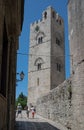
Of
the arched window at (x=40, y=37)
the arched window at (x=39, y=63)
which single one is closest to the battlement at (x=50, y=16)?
the arched window at (x=40, y=37)

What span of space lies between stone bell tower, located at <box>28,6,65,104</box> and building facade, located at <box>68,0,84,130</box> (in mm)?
30510

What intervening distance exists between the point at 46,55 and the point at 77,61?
33.1m

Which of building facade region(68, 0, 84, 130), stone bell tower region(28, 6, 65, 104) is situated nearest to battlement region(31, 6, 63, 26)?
stone bell tower region(28, 6, 65, 104)

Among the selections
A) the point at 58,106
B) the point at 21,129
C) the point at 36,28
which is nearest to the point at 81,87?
the point at 21,129

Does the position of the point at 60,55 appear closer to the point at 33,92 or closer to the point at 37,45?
the point at 37,45

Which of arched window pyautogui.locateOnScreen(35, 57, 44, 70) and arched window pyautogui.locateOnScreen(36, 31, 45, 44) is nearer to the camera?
arched window pyautogui.locateOnScreen(35, 57, 44, 70)

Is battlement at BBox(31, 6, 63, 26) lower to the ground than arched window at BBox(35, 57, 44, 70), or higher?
higher

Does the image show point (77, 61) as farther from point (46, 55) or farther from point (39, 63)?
point (39, 63)

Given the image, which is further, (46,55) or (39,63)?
(39,63)

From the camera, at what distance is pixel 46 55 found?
4466cm


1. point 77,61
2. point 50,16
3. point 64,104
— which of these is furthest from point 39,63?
point 77,61

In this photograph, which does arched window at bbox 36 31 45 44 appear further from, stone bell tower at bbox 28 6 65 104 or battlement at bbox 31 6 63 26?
battlement at bbox 31 6 63 26

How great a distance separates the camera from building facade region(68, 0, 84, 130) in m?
10.9

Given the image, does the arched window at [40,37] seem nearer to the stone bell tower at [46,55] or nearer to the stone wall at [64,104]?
the stone bell tower at [46,55]
